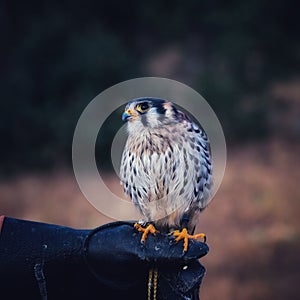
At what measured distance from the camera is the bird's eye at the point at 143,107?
2.82 meters

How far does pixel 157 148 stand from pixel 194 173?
204 mm

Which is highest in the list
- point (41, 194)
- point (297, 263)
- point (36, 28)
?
point (36, 28)

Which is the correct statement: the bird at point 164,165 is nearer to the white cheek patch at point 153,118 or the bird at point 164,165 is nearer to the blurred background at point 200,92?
the white cheek patch at point 153,118

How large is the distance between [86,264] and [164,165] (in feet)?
2.74

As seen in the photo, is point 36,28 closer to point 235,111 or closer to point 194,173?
point 235,111

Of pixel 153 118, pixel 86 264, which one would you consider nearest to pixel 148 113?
pixel 153 118

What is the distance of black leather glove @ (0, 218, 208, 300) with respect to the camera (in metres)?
2.10

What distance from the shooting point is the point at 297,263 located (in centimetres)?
603

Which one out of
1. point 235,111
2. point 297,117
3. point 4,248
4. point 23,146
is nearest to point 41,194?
point 23,146

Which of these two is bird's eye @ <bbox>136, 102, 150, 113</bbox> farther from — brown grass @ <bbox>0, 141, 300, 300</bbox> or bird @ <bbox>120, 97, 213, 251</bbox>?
brown grass @ <bbox>0, 141, 300, 300</bbox>

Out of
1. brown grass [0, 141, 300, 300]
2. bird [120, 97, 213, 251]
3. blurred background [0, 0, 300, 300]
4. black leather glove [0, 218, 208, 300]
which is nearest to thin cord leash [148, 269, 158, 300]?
black leather glove [0, 218, 208, 300]

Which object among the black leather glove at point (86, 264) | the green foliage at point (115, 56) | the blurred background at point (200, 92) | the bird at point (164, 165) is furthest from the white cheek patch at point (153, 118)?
Result: the green foliage at point (115, 56)

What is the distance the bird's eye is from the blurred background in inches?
96.2

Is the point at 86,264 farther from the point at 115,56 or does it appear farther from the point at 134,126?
the point at 115,56
